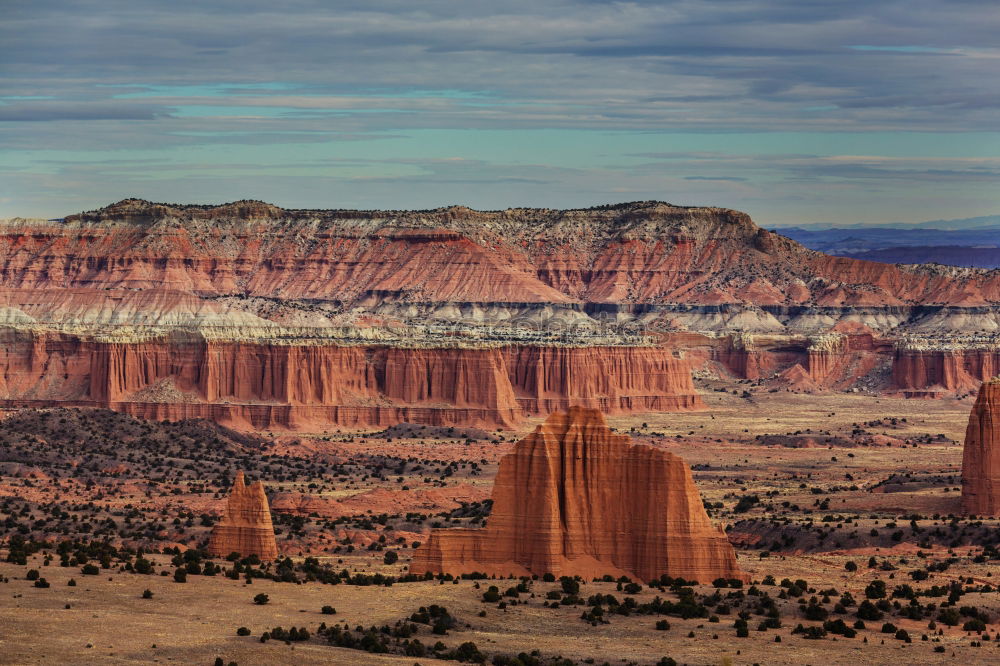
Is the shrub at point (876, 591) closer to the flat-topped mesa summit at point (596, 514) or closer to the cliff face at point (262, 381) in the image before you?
the flat-topped mesa summit at point (596, 514)

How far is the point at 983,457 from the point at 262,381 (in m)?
88.2

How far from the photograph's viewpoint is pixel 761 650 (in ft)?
206

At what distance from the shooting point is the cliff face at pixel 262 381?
563 ft

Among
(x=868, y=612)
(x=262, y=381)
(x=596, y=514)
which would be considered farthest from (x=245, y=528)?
(x=262, y=381)

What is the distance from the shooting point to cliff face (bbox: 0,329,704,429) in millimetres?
171750

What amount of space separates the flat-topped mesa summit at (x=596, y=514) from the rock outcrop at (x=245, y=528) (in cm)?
1230

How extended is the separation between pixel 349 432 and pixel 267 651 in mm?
110762

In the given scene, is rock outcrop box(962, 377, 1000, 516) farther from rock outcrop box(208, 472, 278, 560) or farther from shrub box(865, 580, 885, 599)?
rock outcrop box(208, 472, 278, 560)

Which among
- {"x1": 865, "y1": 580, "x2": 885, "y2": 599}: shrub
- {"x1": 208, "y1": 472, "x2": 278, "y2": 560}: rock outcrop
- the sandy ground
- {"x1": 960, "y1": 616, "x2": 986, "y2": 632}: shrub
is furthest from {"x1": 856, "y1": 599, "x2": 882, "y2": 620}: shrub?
{"x1": 208, "y1": 472, "x2": 278, "y2": 560}: rock outcrop

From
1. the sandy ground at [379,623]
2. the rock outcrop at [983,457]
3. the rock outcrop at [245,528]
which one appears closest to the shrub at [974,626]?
the sandy ground at [379,623]

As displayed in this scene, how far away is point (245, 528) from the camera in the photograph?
8194 cm

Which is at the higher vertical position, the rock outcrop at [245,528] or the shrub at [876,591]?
Answer: the rock outcrop at [245,528]

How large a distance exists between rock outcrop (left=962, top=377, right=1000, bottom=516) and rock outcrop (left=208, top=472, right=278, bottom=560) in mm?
32941

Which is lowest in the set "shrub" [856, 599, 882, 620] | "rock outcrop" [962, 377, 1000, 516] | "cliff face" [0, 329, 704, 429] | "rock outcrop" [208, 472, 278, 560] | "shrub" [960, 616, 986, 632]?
"shrub" [960, 616, 986, 632]
